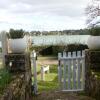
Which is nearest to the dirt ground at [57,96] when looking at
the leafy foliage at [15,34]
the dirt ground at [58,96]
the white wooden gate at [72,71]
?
the dirt ground at [58,96]

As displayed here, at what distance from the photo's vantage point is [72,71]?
8.19 metres

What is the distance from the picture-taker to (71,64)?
8.04 m

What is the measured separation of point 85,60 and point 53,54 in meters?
13.3

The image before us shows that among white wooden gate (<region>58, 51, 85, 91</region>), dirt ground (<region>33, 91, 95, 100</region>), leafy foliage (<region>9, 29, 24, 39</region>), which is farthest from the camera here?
white wooden gate (<region>58, 51, 85, 91</region>)

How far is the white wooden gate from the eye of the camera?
7.89 m

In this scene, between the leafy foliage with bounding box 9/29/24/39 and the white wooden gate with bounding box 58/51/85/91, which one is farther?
the white wooden gate with bounding box 58/51/85/91

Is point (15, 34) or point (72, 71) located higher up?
point (15, 34)

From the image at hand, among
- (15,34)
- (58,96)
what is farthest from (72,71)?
(15,34)

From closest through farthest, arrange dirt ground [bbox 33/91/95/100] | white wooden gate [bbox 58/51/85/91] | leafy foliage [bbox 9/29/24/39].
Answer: leafy foliage [bbox 9/29/24/39], dirt ground [bbox 33/91/95/100], white wooden gate [bbox 58/51/85/91]

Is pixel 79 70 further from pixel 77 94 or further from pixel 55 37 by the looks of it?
pixel 55 37

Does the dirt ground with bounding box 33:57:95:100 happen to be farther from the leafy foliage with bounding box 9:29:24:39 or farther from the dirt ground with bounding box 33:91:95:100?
the leafy foliage with bounding box 9:29:24:39

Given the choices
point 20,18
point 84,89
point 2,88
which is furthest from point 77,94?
point 20,18

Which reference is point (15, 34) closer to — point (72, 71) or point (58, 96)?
point (58, 96)

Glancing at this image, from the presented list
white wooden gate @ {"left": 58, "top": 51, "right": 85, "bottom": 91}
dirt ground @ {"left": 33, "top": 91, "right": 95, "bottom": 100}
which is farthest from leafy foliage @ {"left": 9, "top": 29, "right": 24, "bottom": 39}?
dirt ground @ {"left": 33, "top": 91, "right": 95, "bottom": 100}
